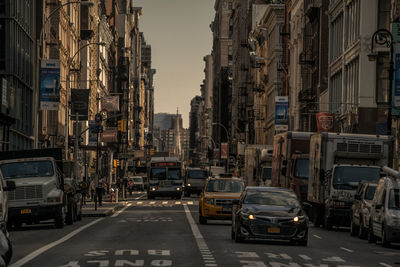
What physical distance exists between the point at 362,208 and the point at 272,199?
5708 mm

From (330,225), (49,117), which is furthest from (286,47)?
(330,225)

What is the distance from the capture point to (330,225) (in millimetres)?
39344

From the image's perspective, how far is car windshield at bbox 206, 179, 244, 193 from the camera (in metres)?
40.6

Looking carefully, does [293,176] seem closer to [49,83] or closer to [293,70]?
[49,83]

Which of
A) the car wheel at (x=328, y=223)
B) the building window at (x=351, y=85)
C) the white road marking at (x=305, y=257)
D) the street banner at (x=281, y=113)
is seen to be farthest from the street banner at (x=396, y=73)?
the street banner at (x=281, y=113)

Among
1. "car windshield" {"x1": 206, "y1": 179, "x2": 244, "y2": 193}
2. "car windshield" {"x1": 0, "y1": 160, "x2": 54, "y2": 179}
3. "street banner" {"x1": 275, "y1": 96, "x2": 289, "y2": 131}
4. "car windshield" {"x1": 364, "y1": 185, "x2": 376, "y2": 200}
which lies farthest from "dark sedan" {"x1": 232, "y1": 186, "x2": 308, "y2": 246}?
"street banner" {"x1": 275, "y1": 96, "x2": 289, "y2": 131}

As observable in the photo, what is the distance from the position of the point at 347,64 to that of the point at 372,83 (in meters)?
6.55

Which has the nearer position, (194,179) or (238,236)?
(238,236)

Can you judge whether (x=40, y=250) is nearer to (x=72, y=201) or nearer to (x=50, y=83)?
(x=72, y=201)

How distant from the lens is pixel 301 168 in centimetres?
4772

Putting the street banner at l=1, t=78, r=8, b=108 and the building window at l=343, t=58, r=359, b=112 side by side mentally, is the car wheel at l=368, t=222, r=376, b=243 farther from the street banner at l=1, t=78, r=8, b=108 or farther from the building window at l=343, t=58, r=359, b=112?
the building window at l=343, t=58, r=359, b=112

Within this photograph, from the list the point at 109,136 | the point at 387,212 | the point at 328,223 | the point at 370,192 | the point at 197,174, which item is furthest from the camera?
the point at 197,174

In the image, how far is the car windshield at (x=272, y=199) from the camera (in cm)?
2830

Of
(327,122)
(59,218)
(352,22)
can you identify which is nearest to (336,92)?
(352,22)
